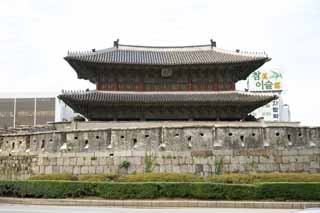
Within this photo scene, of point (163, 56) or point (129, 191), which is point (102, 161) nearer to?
point (129, 191)

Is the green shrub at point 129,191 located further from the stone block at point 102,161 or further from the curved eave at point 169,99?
the curved eave at point 169,99

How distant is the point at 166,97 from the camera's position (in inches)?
1065

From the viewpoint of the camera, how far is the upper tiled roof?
2755 centimetres

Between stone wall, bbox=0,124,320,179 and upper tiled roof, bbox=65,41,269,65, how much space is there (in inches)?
263

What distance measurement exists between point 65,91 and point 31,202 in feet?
34.9

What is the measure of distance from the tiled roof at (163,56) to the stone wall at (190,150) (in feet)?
21.8

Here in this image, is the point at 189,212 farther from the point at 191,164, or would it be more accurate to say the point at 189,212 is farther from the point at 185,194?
the point at 191,164

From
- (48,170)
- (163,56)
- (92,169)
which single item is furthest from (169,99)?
(48,170)

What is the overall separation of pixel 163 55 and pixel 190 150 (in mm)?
10900

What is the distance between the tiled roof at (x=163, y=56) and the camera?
27.5 metres

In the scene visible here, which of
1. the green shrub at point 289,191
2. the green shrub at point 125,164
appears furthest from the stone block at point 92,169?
the green shrub at point 289,191

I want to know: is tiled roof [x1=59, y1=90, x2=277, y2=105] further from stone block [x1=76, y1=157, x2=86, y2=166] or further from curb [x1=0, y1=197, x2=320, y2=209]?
curb [x1=0, y1=197, x2=320, y2=209]

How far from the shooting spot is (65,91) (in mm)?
26891

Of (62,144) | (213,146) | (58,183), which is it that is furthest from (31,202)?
(213,146)
